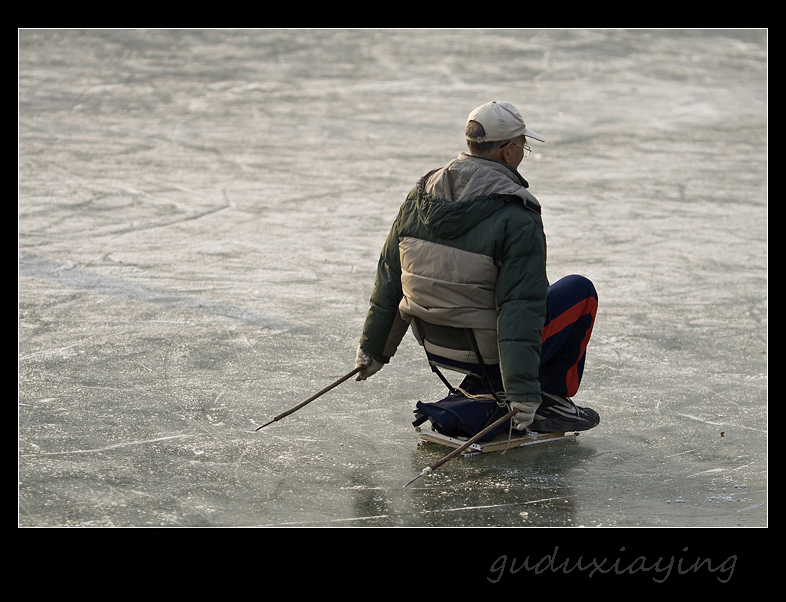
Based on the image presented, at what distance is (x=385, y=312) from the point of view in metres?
4.37

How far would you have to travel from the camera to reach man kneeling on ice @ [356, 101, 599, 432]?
395cm

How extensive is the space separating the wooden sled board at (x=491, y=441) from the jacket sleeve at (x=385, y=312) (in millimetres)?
388

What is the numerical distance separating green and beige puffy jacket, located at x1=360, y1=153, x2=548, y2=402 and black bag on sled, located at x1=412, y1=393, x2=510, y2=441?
0.94 ft

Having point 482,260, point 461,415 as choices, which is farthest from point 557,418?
point 482,260

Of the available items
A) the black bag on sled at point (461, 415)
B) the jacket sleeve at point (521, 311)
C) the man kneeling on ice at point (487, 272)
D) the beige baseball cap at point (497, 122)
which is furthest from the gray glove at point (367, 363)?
the beige baseball cap at point (497, 122)

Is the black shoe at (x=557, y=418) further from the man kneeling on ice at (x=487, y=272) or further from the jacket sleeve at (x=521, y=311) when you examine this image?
the jacket sleeve at (x=521, y=311)

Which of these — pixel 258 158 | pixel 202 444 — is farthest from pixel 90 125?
pixel 202 444

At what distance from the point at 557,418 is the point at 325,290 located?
2.71 metres

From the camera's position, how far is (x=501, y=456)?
172 inches

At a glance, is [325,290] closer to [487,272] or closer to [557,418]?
[557,418]

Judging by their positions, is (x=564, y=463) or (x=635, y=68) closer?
(x=564, y=463)

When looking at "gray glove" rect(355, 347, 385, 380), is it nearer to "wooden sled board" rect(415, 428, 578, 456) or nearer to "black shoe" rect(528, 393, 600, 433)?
"wooden sled board" rect(415, 428, 578, 456)

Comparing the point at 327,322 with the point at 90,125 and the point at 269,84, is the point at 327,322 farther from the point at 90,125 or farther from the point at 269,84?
the point at 269,84
